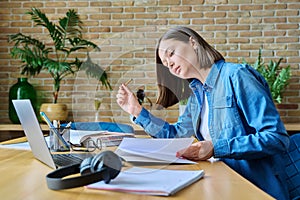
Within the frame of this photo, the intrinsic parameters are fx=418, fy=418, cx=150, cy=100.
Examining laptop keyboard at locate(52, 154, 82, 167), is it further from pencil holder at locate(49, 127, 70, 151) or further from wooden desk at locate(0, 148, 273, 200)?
pencil holder at locate(49, 127, 70, 151)

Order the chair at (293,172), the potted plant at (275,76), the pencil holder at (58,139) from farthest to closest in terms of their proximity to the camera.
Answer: the potted plant at (275,76)
the pencil holder at (58,139)
the chair at (293,172)

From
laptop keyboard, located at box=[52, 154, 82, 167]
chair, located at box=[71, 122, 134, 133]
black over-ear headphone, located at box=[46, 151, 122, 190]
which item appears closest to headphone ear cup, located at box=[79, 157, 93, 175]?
black over-ear headphone, located at box=[46, 151, 122, 190]

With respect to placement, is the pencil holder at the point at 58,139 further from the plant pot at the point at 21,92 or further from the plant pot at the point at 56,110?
the plant pot at the point at 21,92

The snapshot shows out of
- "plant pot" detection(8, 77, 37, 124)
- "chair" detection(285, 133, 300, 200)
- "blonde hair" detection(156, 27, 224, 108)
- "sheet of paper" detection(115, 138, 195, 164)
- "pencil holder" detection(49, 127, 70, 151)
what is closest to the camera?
"blonde hair" detection(156, 27, 224, 108)

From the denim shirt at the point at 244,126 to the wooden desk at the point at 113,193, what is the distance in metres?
0.14

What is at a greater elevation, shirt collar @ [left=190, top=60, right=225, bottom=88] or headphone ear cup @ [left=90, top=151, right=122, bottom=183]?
shirt collar @ [left=190, top=60, right=225, bottom=88]

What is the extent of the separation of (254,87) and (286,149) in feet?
0.76

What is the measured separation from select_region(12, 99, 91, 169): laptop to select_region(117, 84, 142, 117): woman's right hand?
19cm

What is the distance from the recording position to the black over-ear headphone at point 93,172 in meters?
0.84

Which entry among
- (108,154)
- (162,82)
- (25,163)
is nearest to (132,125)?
(162,82)

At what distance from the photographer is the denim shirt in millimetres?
1308

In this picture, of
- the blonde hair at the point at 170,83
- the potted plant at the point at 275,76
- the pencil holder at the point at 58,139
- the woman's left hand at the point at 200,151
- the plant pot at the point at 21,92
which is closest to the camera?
the blonde hair at the point at 170,83

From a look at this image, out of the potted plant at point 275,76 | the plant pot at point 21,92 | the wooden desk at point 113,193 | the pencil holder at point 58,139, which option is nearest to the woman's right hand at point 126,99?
the wooden desk at point 113,193

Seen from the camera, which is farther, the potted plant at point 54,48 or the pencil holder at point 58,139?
the potted plant at point 54,48
